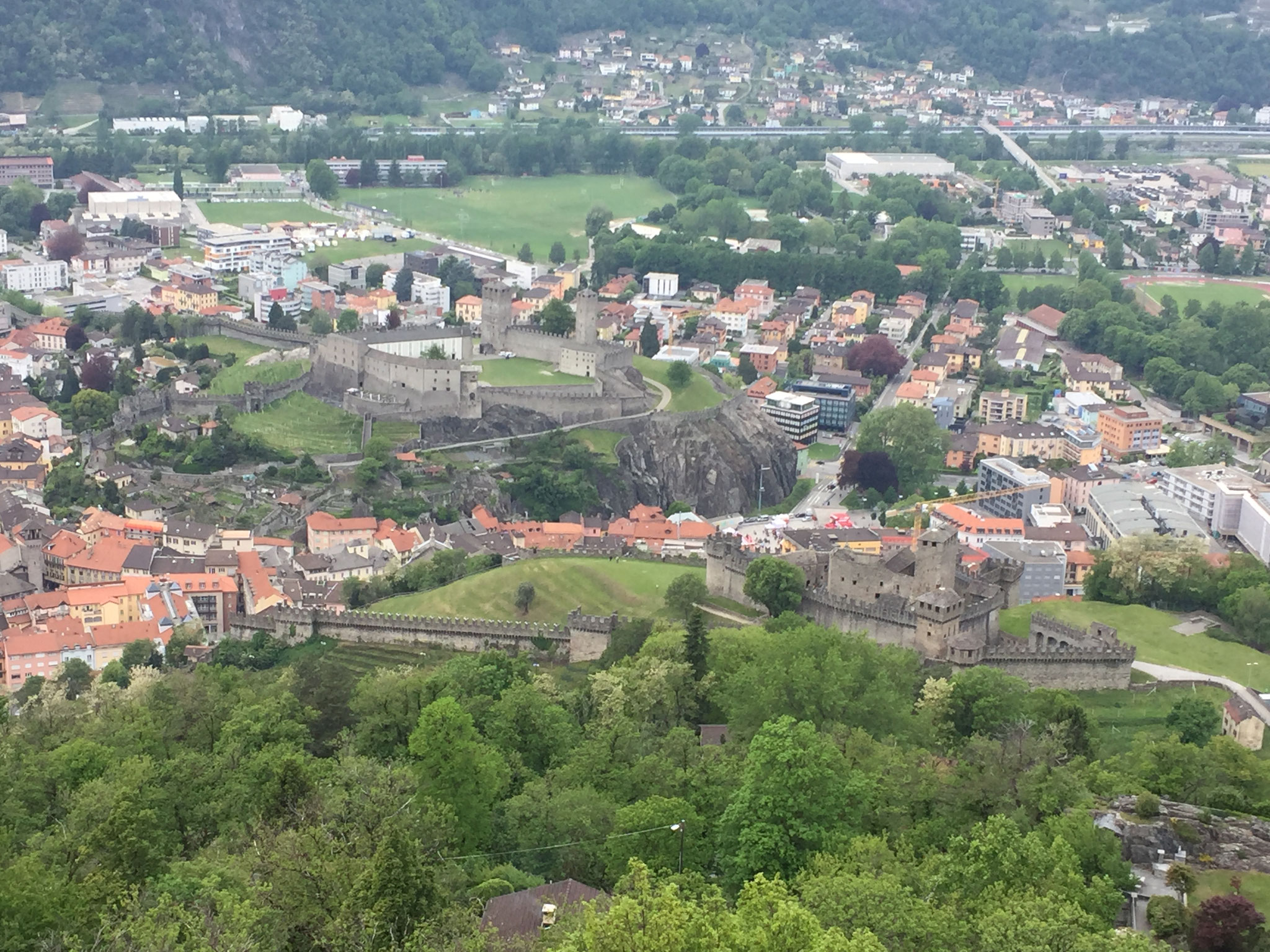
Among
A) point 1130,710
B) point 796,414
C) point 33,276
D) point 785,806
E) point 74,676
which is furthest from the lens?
point 33,276

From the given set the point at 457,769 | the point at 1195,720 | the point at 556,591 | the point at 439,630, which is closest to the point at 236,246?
the point at 556,591

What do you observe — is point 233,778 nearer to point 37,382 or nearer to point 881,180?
point 37,382

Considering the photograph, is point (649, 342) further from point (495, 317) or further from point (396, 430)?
point (396, 430)

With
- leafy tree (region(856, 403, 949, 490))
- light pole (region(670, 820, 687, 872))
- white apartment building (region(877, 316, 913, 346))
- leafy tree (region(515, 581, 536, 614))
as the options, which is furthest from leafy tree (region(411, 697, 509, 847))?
white apartment building (region(877, 316, 913, 346))

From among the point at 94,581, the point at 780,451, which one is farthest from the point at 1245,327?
the point at 94,581

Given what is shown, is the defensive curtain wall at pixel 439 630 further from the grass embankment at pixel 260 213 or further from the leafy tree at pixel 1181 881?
the grass embankment at pixel 260 213
